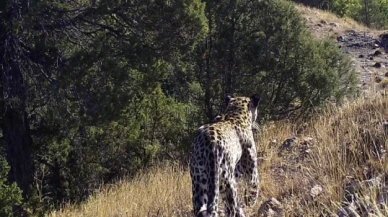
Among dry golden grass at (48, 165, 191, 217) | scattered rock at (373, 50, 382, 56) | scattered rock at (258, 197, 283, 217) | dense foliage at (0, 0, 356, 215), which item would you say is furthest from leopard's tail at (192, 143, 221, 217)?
scattered rock at (373, 50, 382, 56)

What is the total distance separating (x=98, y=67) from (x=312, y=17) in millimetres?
26893

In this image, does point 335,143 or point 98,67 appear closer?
point 335,143

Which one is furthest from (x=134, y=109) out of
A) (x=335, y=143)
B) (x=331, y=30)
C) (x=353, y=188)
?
(x=331, y=30)

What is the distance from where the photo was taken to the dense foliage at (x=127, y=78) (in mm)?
12828

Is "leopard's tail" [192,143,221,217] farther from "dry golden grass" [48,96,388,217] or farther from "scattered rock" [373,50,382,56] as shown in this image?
"scattered rock" [373,50,382,56]

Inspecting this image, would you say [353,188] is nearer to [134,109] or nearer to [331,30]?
[134,109]

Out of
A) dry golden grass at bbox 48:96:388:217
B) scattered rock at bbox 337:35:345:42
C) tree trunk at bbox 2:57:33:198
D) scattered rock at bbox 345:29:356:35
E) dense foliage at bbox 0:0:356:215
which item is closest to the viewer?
dry golden grass at bbox 48:96:388:217

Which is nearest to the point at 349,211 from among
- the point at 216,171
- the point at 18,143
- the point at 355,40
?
the point at 216,171

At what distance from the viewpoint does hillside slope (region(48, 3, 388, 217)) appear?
5176 mm

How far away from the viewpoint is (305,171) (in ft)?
21.0

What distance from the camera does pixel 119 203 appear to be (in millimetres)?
7832

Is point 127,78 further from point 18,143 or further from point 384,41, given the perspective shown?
point 384,41

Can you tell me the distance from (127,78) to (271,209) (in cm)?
782

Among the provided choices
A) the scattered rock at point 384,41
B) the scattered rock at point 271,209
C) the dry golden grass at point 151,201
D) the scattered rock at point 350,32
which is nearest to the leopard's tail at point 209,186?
the scattered rock at point 271,209
